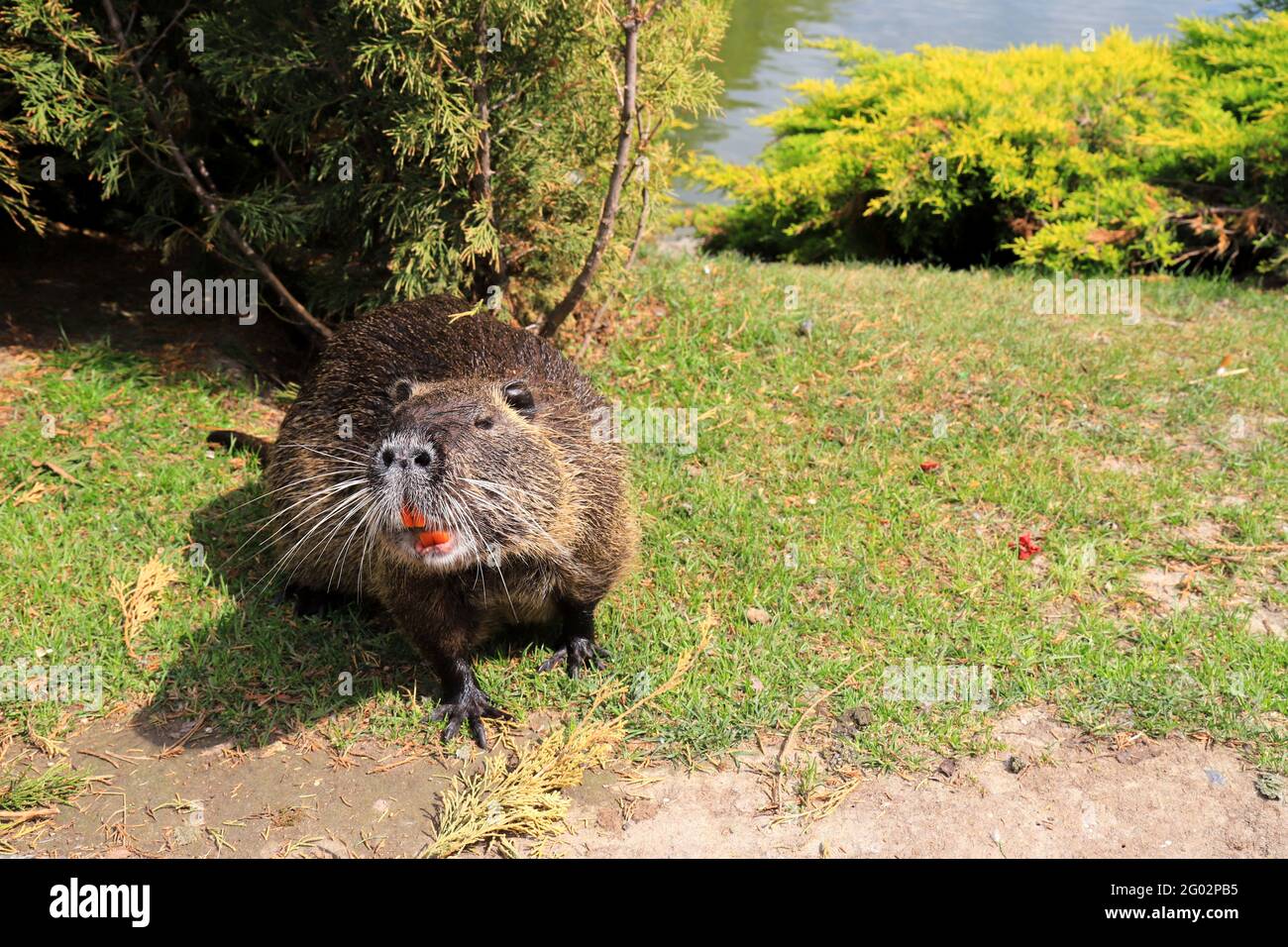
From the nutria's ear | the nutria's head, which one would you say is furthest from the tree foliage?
the nutria's head

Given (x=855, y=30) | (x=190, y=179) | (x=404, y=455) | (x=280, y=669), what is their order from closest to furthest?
(x=404, y=455) < (x=280, y=669) < (x=190, y=179) < (x=855, y=30)

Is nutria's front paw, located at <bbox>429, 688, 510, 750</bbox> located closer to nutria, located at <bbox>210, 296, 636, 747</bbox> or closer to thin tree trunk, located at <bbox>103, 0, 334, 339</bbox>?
nutria, located at <bbox>210, 296, 636, 747</bbox>

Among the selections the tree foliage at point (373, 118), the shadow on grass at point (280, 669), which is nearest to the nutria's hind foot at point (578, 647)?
the shadow on grass at point (280, 669)

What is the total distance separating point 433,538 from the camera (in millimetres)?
3004

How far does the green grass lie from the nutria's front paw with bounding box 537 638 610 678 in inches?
2.8

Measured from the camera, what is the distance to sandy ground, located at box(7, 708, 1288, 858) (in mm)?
3254

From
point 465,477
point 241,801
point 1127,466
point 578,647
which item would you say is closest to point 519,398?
point 465,477

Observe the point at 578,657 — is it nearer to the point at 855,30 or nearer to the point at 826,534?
the point at 826,534

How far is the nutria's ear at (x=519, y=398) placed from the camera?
11.3 feet

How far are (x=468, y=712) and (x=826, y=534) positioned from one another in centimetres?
185

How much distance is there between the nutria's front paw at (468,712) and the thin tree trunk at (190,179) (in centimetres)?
263

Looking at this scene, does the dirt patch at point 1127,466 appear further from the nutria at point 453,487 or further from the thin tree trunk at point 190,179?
the thin tree trunk at point 190,179
